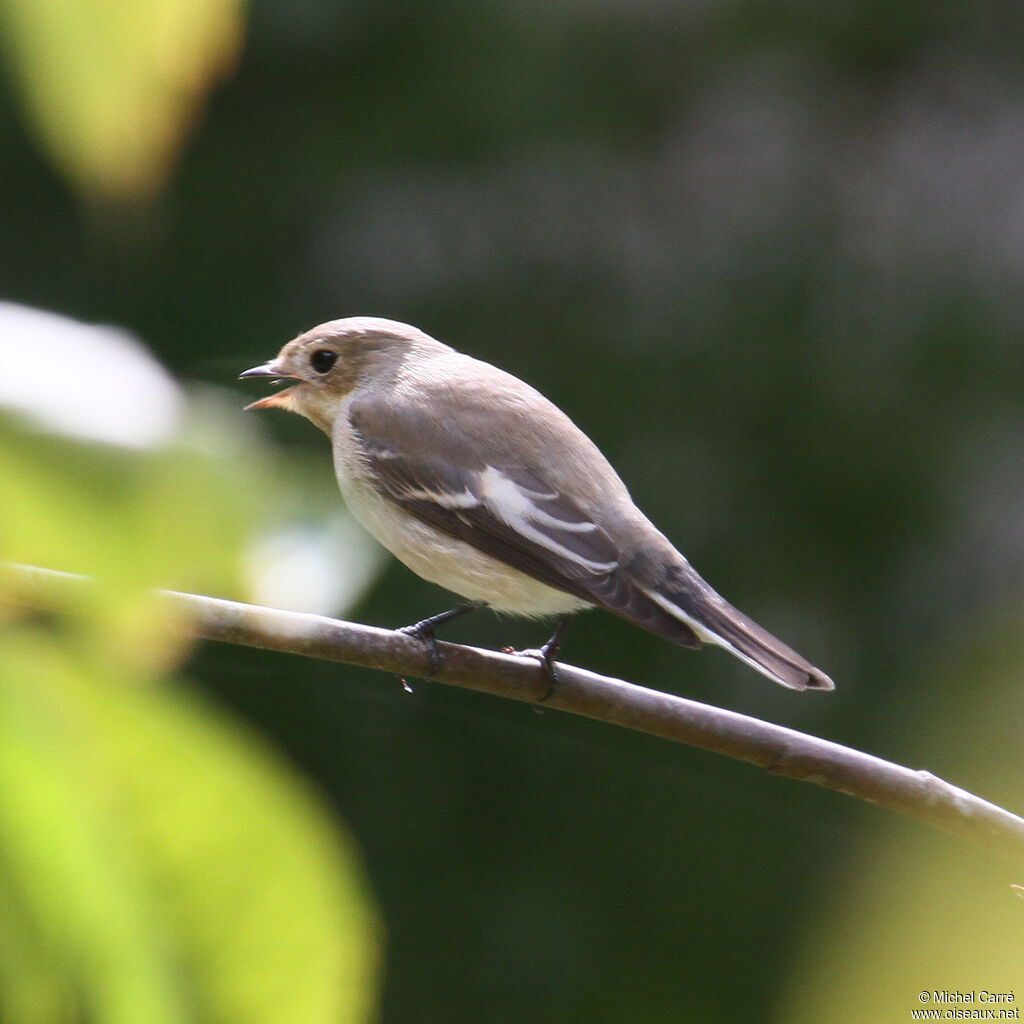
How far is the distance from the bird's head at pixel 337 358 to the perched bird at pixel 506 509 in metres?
0.05

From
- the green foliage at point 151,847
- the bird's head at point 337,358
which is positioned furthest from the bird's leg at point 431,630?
the green foliage at point 151,847

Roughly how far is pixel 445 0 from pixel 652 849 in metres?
2.52

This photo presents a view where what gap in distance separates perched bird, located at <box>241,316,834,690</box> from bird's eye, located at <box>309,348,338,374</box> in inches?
3.1

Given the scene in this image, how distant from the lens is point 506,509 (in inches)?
74.2

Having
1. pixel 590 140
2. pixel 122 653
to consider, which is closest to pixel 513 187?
pixel 590 140

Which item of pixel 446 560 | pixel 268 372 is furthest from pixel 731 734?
pixel 268 372

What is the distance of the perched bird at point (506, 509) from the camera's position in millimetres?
1778

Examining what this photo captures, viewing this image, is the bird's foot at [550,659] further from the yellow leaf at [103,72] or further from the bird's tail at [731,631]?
the yellow leaf at [103,72]

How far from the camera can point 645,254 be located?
12.4ft

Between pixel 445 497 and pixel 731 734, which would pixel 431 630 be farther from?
pixel 731 734

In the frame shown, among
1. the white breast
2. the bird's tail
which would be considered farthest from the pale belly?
the bird's tail

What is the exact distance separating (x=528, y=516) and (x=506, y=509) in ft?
0.14

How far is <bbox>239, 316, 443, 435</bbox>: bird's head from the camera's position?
226 centimetres

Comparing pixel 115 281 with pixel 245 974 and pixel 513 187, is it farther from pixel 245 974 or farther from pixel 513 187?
pixel 245 974
